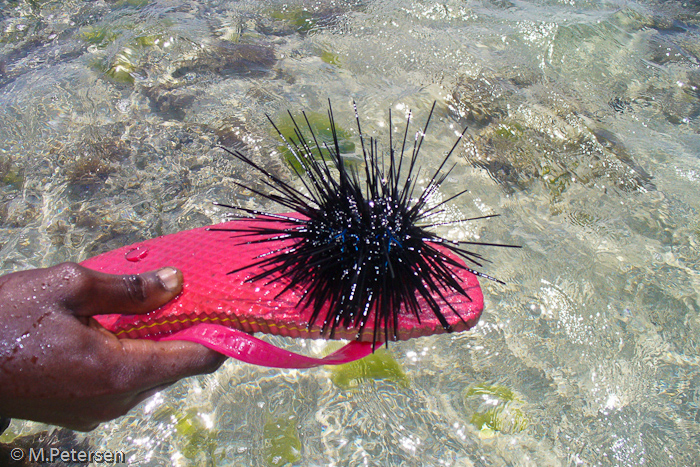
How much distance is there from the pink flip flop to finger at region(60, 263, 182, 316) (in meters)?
0.07

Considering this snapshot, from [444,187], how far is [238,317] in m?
1.96

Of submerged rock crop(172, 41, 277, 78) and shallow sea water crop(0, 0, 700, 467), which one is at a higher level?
submerged rock crop(172, 41, 277, 78)

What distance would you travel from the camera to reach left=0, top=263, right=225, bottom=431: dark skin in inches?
60.0

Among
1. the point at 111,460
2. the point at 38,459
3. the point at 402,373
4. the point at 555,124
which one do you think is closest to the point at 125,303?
the point at 111,460

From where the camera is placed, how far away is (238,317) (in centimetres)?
203

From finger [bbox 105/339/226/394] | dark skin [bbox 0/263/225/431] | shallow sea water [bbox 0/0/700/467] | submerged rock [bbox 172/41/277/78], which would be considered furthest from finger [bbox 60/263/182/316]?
submerged rock [bbox 172/41/277/78]

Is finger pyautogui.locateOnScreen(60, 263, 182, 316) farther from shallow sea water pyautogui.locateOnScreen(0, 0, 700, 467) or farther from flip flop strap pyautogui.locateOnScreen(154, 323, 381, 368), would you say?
shallow sea water pyautogui.locateOnScreen(0, 0, 700, 467)

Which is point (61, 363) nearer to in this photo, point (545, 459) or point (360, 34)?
point (545, 459)

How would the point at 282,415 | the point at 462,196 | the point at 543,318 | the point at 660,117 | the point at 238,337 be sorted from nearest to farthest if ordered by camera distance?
the point at 238,337 < the point at 282,415 < the point at 543,318 < the point at 462,196 < the point at 660,117

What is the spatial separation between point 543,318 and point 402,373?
37.5 inches

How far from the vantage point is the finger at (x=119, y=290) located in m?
1.68

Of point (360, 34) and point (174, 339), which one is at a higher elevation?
point (360, 34)

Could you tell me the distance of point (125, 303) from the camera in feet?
6.07

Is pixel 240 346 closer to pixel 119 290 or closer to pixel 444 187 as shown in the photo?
pixel 119 290
